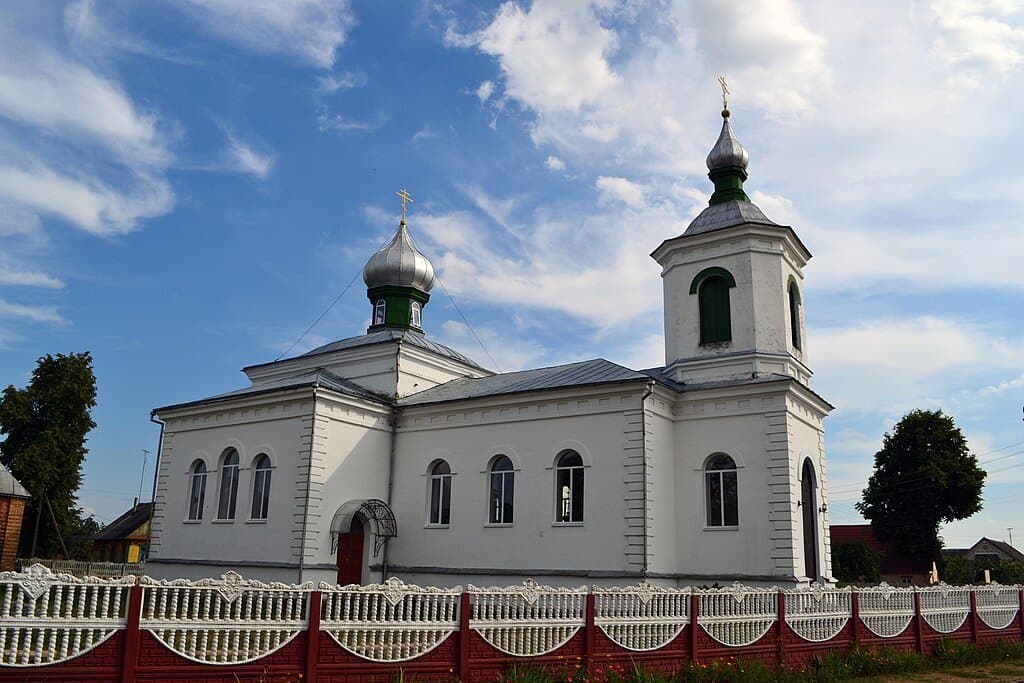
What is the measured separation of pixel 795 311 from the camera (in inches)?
770

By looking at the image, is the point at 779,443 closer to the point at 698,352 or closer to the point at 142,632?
the point at 698,352

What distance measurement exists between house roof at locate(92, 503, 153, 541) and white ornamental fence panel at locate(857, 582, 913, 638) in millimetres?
37774

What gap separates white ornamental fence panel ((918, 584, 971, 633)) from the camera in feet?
45.1

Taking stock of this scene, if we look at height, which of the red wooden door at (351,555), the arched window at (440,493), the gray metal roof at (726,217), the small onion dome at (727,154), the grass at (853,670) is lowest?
the grass at (853,670)

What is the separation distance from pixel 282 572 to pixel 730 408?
10.5 meters

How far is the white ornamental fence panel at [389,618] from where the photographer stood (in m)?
8.41

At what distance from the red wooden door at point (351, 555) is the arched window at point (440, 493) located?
5.91 feet

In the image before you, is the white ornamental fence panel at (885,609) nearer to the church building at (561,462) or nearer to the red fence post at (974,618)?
the red fence post at (974,618)

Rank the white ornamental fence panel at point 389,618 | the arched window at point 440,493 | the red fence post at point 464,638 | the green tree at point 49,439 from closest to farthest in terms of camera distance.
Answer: the white ornamental fence panel at point 389,618 → the red fence post at point 464,638 → the arched window at point 440,493 → the green tree at point 49,439

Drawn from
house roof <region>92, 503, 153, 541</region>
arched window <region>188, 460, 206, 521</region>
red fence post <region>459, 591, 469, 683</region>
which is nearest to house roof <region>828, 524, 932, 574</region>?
arched window <region>188, 460, 206, 521</region>

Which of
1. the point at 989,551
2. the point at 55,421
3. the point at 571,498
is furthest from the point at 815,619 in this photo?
the point at 989,551

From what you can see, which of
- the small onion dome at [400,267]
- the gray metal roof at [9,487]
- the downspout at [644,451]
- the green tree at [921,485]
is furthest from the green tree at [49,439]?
the green tree at [921,485]

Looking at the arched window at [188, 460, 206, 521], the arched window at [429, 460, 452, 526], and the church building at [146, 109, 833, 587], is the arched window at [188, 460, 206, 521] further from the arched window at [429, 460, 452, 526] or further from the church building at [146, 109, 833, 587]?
the arched window at [429, 460, 452, 526]

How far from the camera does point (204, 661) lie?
25.0 feet
